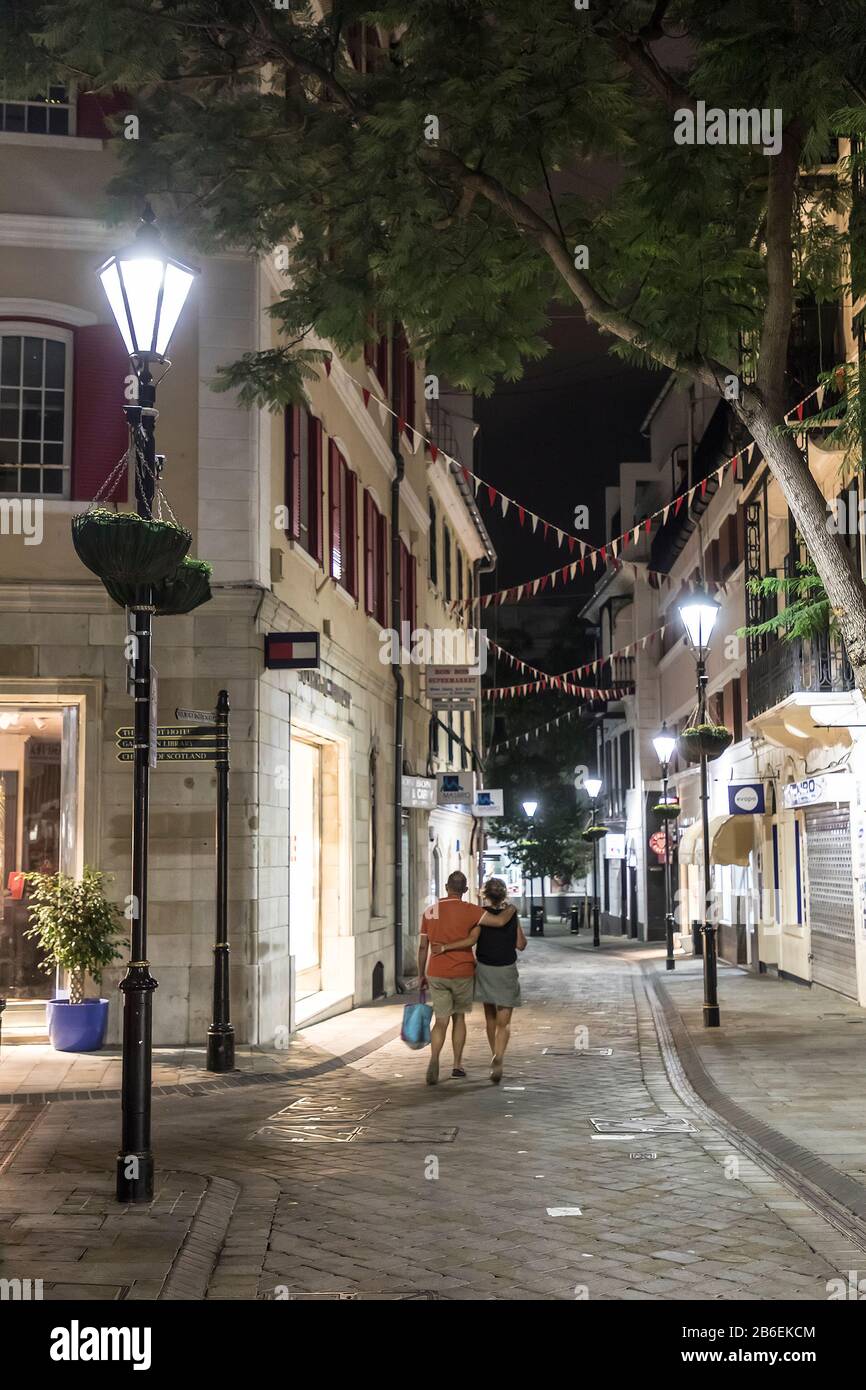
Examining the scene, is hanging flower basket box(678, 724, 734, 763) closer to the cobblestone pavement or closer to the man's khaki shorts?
the cobblestone pavement

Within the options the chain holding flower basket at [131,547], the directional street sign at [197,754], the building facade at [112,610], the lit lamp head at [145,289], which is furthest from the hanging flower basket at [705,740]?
the lit lamp head at [145,289]

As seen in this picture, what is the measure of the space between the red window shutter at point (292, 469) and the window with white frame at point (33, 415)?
8.75 ft

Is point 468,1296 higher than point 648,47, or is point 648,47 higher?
point 648,47

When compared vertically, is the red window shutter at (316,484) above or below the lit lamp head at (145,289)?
above

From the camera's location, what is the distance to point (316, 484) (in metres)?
19.2

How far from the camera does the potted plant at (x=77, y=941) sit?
46.1 ft

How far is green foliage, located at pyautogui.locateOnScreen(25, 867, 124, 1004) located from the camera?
14.0 m

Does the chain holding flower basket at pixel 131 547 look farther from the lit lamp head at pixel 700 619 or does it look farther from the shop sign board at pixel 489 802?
the shop sign board at pixel 489 802

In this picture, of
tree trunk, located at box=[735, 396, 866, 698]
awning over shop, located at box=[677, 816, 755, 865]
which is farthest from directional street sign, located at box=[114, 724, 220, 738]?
awning over shop, located at box=[677, 816, 755, 865]

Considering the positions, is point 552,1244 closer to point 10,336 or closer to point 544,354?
point 544,354

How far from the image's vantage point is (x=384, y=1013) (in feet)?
67.3

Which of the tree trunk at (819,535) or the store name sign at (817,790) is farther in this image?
the store name sign at (817,790)

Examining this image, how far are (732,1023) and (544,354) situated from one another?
1033 cm
